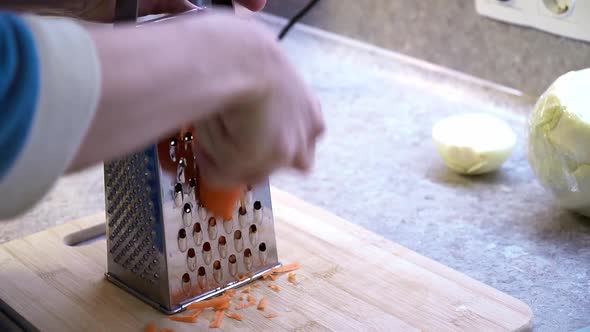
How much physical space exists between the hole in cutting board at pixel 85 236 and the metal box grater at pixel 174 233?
114 mm

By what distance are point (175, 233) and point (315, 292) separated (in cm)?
16

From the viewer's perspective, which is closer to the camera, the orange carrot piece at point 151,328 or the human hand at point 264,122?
the human hand at point 264,122

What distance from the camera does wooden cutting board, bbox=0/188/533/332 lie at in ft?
2.78

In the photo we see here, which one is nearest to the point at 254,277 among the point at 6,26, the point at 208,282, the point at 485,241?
the point at 208,282

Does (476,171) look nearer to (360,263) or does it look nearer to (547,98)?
(547,98)

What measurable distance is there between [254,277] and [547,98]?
0.42 metres

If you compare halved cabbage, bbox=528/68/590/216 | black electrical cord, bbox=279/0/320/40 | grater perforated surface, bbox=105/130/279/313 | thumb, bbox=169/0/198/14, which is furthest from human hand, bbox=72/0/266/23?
black electrical cord, bbox=279/0/320/40

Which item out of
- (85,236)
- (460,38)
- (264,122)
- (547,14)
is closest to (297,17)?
(460,38)

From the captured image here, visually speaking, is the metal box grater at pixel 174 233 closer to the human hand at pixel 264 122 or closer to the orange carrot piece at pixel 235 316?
the orange carrot piece at pixel 235 316

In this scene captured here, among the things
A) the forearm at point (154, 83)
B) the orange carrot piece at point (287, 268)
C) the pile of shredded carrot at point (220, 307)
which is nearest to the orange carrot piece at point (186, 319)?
the pile of shredded carrot at point (220, 307)

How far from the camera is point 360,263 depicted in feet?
3.16

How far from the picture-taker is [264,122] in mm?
564

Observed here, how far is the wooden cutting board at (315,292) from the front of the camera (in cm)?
85

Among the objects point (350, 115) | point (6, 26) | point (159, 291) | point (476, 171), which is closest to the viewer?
point (6, 26)
